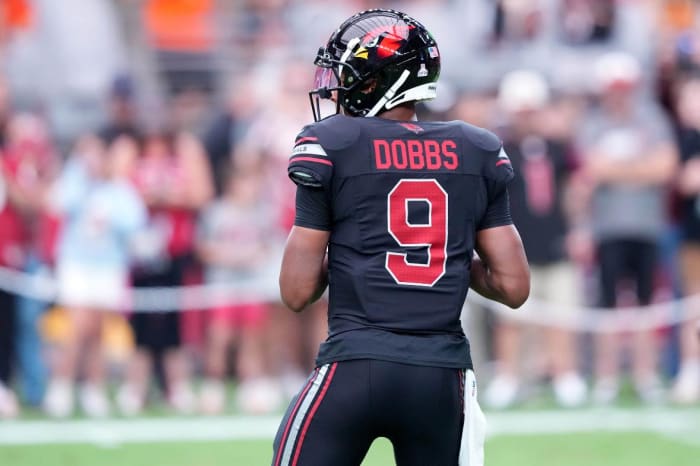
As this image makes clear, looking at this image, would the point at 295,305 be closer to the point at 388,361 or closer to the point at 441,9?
the point at 388,361

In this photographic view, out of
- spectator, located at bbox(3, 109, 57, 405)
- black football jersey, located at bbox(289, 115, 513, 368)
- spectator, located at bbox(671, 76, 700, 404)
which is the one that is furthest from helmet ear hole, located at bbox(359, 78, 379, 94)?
spectator, located at bbox(671, 76, 700, 404)

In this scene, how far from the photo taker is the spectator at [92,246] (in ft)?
30.1

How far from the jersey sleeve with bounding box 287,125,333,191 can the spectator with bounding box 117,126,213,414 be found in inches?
226

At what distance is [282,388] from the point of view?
33.2 ft

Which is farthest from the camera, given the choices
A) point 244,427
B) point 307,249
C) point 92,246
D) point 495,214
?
point 92,246

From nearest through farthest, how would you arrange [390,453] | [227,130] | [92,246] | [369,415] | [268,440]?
[369,415], [390,453], [268,440], [92,246], [227,130]

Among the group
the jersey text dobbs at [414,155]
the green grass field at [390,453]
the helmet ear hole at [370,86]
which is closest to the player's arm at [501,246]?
the jersey text dobbs at [414,155]

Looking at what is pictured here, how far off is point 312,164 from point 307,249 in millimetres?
266

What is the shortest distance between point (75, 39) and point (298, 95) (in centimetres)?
312

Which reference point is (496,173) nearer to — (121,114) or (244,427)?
(244,427)

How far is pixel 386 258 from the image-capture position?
367 cm

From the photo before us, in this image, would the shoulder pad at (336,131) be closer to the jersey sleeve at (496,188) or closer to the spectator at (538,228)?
the jersey sleeve at (496,188)

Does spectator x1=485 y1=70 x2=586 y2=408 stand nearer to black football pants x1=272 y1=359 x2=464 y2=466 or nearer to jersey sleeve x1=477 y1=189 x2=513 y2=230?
jersey sleeve x1=477 y1=189 x2=513 y2=230

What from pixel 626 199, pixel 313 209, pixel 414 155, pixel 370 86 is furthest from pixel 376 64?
pixel 626 199
